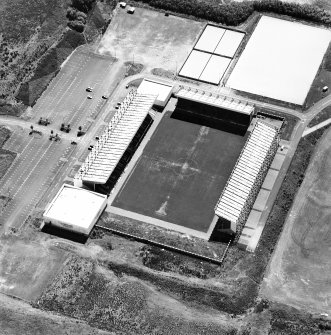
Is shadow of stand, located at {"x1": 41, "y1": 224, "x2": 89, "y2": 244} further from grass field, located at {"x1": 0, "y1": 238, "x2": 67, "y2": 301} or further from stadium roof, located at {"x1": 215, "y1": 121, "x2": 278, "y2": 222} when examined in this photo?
stadium roof, located at {"x1": 215, "y1": 121, "x2": 278, "y2": 222}

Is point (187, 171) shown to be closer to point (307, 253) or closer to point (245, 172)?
point (245, 172)

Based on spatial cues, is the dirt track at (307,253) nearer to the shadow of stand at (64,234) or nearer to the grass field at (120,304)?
the grass field at (120,304)

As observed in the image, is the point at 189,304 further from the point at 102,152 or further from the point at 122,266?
the point at 102,152

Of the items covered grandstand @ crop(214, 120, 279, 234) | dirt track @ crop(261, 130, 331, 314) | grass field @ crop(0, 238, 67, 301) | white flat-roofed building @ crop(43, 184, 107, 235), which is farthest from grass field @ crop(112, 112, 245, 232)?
grass field @ crop(0, 238, 67, 301)

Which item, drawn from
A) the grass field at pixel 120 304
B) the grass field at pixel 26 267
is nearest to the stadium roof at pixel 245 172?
the grass field at pixel 120 304

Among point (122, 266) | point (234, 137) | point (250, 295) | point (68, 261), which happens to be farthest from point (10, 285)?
point (234, 137)

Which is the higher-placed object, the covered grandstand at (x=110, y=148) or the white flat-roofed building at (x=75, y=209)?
the covered grandstand at (x=110, y=148)
